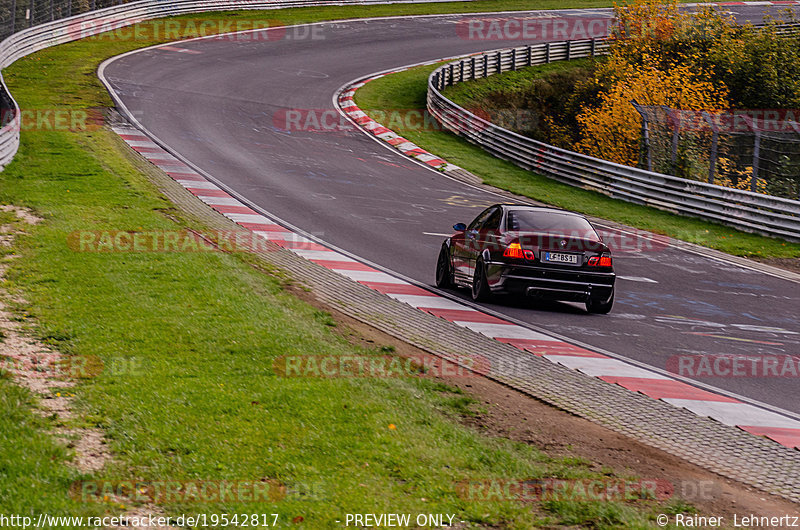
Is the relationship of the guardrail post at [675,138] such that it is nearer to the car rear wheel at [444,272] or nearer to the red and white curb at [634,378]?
the car rear wheel at [444,272]

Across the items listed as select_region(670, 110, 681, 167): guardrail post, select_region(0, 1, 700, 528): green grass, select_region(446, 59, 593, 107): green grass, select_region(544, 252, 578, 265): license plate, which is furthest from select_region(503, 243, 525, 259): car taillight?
select_region(446, 59, 593, 107): green grass

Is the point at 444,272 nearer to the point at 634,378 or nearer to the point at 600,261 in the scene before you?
the point at 600,261

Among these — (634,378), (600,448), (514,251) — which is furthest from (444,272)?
(600,448)

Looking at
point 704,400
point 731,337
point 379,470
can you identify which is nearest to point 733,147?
point 731,337

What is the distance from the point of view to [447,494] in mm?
5848

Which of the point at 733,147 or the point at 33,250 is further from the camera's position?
the point at 733,147

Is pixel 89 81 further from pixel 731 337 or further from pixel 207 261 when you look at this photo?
pixel 731 337

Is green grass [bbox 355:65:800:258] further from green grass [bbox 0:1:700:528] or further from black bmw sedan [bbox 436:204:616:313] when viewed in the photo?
green grass [bbox 0:1:700:528]

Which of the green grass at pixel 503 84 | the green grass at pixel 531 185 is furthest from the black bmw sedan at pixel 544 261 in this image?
the green grass at pixel 503 84

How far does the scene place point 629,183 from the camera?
23.7 m

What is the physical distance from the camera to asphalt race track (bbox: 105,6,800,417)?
11.7 meters

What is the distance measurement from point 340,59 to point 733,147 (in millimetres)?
23127

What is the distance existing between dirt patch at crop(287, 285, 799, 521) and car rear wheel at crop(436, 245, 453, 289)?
4831 millimetres

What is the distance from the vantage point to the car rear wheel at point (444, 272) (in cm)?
1366
